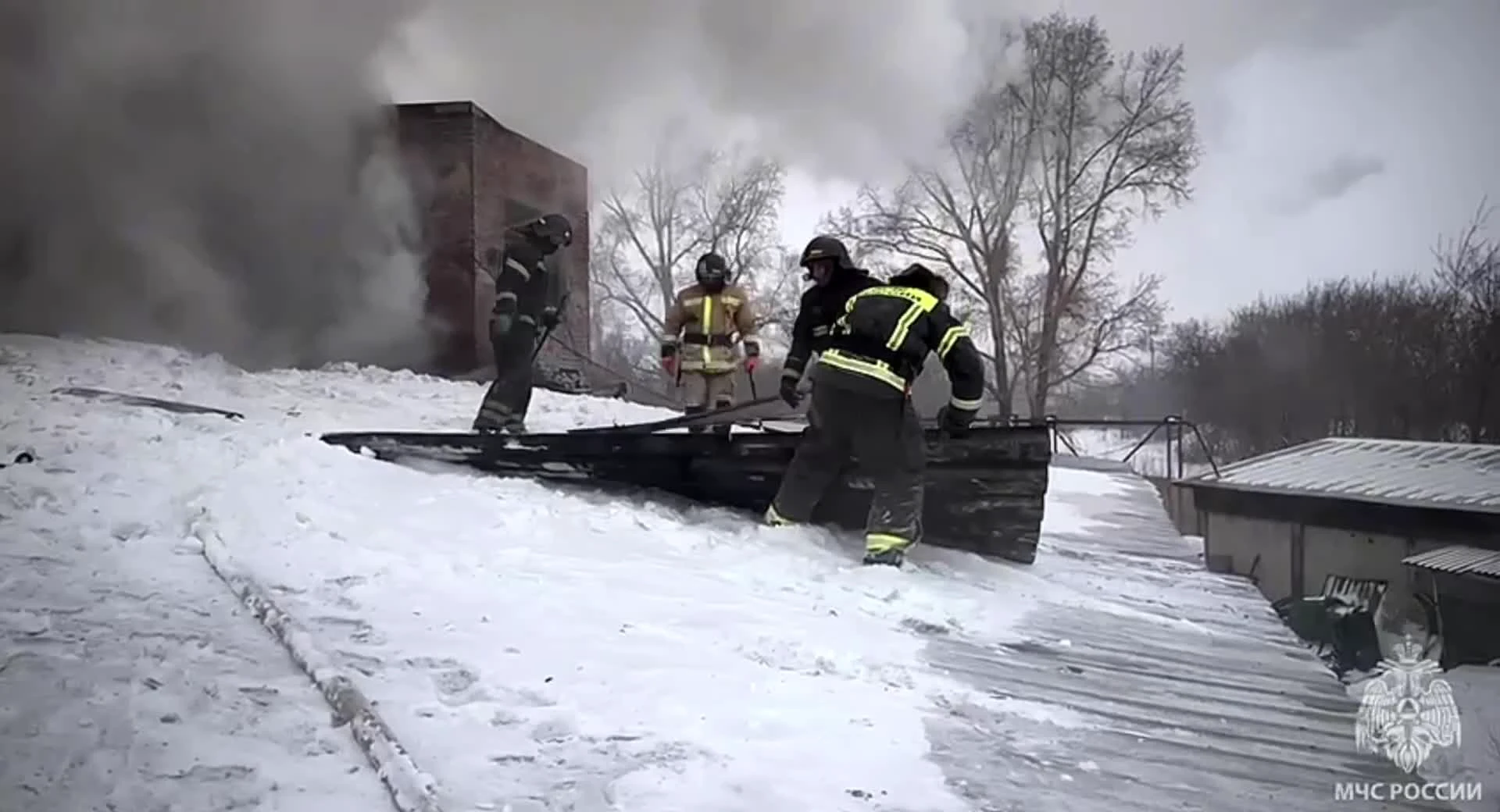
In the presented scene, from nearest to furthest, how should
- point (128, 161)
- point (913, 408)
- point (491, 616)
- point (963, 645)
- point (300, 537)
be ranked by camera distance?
point (491, 616) < point (963, 645) < point (300, 537) < point (913, 408) < point (128, 161)

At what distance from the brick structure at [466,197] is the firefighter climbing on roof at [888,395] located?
5.40 metres

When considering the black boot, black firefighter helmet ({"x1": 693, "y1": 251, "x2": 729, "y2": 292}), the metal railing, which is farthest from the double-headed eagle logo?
black firefighter helmet ({"x1": 693, "y1": 251, "x2": 729, "y2": 292})

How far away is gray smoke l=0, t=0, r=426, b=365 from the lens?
9.45 feet

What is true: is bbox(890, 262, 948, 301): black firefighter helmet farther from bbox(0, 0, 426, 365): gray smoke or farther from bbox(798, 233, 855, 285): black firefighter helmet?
bbox(0, 0, 426, 365): gray smoke

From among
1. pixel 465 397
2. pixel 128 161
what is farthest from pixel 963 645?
pixel 465 397

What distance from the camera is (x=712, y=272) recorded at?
516 cm

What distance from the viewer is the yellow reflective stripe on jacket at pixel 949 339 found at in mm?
3008

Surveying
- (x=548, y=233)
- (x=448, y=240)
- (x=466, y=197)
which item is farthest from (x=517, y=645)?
(x=466, y=197)

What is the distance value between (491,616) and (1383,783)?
5.53ft

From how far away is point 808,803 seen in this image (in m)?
1.35

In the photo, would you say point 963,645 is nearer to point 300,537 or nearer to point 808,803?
point 808,803

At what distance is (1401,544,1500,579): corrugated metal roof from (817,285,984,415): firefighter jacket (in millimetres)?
1230

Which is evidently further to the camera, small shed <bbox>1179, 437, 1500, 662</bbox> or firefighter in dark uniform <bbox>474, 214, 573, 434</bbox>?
firefighter in dark uniform <bbox>474, 214, 573, 434</bbox>

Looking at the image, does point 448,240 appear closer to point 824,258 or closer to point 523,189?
point 523,189
